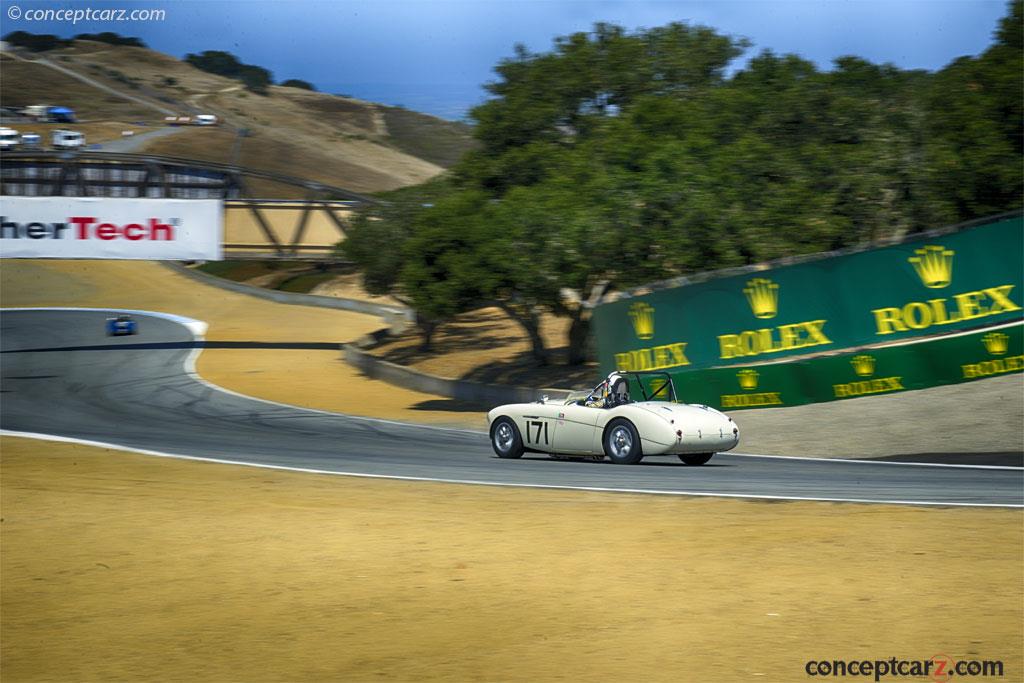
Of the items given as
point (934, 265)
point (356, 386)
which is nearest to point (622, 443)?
point (934, 265)

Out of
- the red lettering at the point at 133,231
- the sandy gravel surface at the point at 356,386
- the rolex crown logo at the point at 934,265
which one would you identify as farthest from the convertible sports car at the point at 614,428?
the red lettering at the point at 133,231

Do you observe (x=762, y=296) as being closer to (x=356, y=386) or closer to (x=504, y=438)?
(x=504, y=438)

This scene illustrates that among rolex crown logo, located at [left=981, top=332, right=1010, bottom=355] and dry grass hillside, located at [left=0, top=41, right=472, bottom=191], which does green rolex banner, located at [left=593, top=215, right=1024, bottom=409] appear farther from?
dry grass hillside, located at [left=0, top=41, right=472, bottom=191]

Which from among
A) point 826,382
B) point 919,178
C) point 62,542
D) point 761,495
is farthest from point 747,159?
point 62,542

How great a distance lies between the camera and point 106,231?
4475cm

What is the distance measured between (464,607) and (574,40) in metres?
39.4

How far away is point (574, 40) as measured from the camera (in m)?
44.8

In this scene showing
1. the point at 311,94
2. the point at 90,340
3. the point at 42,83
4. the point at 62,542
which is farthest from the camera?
the point at 311,94

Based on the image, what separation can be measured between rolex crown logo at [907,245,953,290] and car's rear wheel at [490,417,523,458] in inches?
330

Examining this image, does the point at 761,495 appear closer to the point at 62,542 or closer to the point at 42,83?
the point at 62,542

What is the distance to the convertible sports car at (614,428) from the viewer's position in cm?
1541

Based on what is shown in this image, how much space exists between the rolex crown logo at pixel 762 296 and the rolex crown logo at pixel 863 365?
2.15 m
